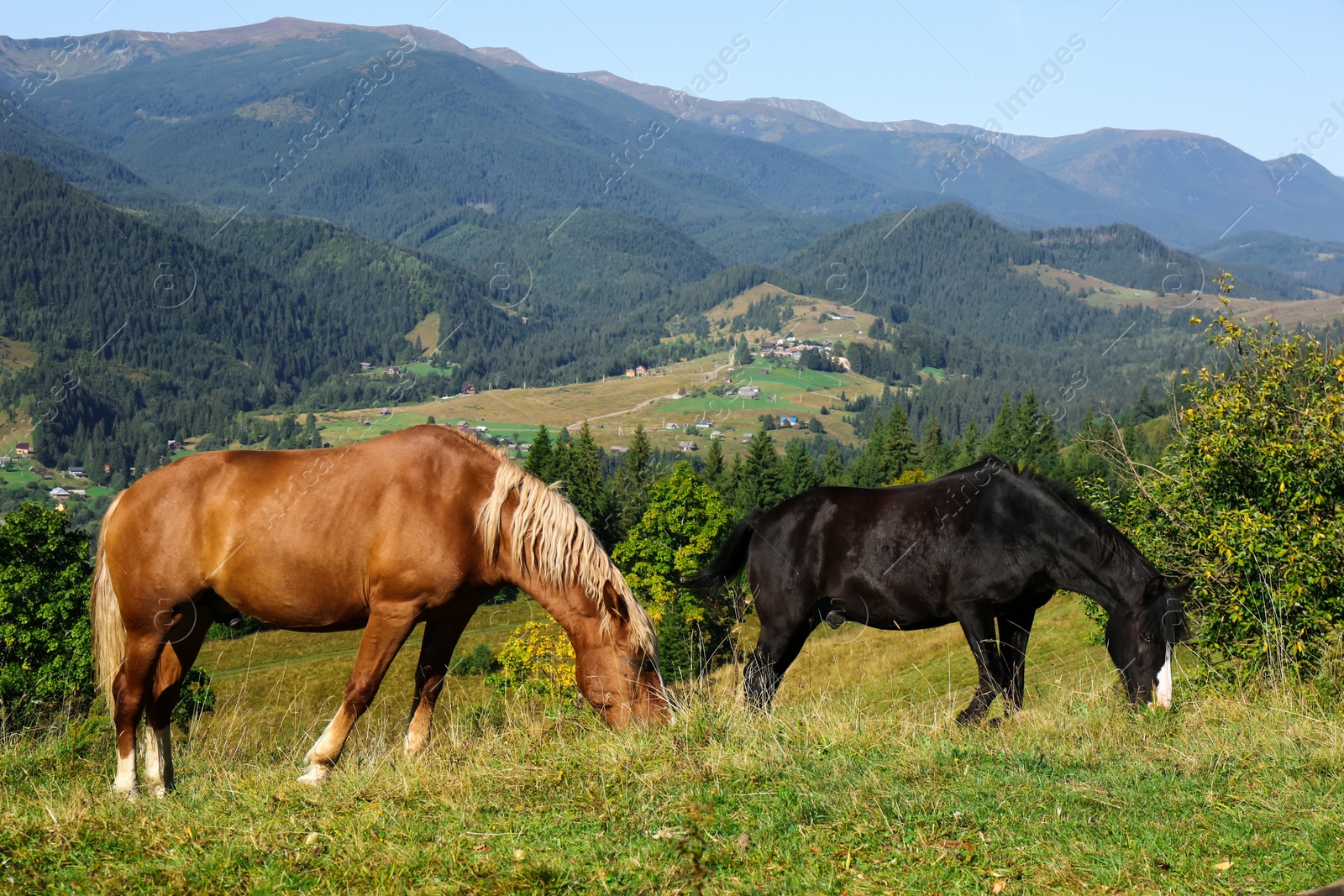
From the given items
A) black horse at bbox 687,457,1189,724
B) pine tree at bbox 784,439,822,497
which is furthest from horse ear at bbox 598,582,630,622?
pine tree at bbox 784,439,822,497

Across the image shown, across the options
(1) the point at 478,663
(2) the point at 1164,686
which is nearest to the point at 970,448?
(1) the point at 478,663

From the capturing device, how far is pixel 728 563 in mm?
10594

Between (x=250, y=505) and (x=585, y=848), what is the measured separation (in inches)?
160

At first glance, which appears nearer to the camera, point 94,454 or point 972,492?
point 972,492

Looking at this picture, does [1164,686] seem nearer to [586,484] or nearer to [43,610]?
[43,610]

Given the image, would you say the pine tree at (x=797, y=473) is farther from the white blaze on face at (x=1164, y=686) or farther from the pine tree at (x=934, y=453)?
the white blaze on face at (x=1164, y=686)

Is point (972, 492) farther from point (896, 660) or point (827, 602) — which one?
point (896, 660)

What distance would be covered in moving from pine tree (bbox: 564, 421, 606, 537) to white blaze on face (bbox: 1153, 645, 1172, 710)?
212 feet

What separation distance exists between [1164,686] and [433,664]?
6179 millimetres

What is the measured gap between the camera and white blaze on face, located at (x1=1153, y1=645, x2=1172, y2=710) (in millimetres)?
8164

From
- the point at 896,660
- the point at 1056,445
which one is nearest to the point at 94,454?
the point at 1056,445

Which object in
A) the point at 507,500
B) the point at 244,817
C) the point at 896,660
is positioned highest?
the point at 507,500

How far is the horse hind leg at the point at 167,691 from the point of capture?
23.4 feet

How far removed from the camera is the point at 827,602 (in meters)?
10.2
